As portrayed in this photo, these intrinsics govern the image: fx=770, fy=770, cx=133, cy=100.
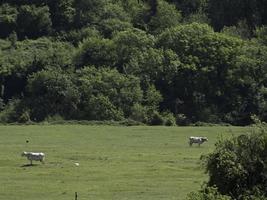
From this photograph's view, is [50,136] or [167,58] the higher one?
[167,58]

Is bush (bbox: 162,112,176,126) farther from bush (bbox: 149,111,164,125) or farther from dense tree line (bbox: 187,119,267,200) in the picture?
dense tree line (bbox: 187,119,267,200)

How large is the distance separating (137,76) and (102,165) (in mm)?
51107

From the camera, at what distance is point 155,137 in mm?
64562

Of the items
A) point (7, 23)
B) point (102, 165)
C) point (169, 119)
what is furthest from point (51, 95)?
point (102, 165)

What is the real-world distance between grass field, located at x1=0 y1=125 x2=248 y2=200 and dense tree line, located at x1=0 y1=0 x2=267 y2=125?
18.6 metres

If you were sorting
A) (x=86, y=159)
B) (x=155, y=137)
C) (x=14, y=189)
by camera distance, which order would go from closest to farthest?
1. (x=14, y=189)
2. (x=86, y=159)
3. (x=155, y=137)

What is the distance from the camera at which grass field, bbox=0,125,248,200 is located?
34.1 metres

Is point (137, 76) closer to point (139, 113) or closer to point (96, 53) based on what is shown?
point (96, 53)

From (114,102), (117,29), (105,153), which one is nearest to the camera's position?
(105,153)

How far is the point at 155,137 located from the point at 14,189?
31.0 metres

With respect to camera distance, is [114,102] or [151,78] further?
[151,78]

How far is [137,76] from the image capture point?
94.6 meters

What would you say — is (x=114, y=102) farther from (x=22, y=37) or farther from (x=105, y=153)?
(x=105, y=153)

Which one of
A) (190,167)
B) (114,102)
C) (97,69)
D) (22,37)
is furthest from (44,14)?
(190,167)
